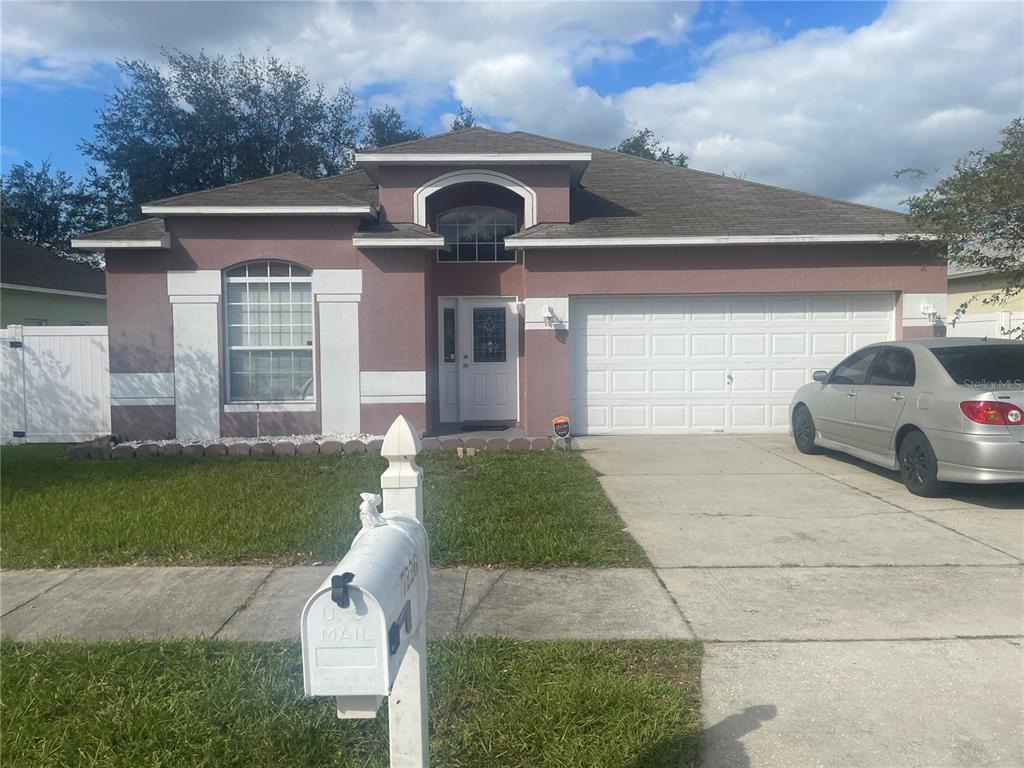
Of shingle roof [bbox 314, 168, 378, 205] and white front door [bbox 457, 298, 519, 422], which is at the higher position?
shingle roof [bbox 314, 168, 378, 205]

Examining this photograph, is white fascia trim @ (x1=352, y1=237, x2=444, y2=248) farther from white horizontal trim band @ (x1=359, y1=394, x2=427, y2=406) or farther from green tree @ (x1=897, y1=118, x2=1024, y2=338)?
green tree @ (x1=897, y1=118, x2=1024, y2=338)

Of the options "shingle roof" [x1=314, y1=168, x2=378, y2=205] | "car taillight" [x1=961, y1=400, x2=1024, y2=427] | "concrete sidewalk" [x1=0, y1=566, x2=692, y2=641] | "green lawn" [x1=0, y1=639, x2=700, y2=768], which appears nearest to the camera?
"green lawn" [x1=0, y1=639, x2=700, y2=768]

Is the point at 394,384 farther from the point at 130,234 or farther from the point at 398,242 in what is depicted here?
the point at 130,234

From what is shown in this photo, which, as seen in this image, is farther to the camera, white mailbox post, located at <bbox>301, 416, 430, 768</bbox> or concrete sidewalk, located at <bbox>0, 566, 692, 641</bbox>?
concrete sidewalk, located at <bbox>0, 566, 692, 641</bbox>

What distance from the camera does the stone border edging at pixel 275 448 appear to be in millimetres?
10641

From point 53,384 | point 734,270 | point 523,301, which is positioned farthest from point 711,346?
point 53,384

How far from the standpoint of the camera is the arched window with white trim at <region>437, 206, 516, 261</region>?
1352cm

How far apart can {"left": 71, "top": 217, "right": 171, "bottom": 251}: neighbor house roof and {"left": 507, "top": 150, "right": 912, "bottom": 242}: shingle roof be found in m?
5.10

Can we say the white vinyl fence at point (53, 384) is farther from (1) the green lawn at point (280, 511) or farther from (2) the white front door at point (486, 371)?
(2) the white front door at point (486, 371)

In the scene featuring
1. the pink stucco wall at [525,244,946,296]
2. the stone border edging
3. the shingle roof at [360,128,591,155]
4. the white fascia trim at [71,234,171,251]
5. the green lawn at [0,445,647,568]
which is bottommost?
the green lawn at [0,445,647,568]

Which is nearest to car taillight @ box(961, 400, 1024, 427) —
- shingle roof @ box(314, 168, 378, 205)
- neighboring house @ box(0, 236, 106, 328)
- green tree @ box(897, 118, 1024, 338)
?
green tree @ box(897, 118, 1024, 338)

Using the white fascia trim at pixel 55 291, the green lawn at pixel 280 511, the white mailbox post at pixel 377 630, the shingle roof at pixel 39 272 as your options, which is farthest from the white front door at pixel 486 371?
the shingle roof at pixel 39 272

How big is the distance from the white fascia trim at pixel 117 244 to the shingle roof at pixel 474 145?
3.32 m

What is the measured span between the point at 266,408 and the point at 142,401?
182 cm
